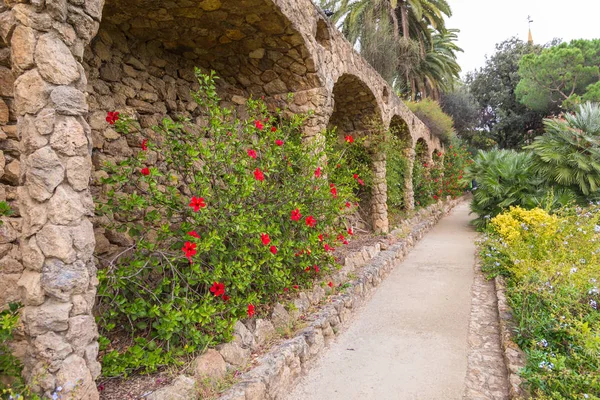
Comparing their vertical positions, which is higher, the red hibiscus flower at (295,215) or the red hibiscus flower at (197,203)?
the red hibiscus flower at (197,203)

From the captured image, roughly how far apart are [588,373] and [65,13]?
11.3 feet

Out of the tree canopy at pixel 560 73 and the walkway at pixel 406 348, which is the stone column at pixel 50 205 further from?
the tree canopy at pixel 560 73

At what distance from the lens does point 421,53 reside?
14.2 m

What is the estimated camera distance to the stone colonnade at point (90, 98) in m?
1.57

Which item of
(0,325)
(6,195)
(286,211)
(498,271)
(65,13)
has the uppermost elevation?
(65,13)

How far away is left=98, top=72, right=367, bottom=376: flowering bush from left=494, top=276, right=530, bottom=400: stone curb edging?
1713 millimetres

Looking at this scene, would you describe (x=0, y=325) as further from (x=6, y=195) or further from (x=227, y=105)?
(x=227, y=105)

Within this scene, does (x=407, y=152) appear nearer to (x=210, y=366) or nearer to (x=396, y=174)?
(x=396, y=174)

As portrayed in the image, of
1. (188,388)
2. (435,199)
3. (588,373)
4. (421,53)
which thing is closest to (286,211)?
(188,388)

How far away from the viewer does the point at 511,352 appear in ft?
8.64

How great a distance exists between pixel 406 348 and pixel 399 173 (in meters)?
5.74

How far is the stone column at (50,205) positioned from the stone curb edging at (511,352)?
8.18 feet

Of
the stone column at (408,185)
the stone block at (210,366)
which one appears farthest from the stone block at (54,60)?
the stone column at (408,185)

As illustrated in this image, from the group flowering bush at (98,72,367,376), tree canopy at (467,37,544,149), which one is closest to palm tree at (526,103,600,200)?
flowering bush at (98,72,367,376)
